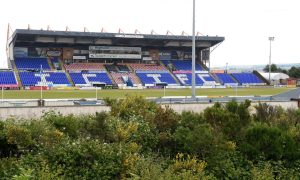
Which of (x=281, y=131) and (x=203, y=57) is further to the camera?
(x=203, y=57)

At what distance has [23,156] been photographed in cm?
1221

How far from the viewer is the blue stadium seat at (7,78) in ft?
212

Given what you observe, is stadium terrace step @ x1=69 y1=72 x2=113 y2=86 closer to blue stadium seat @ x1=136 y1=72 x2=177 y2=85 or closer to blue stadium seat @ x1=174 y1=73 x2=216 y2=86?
blue stadium seat @ x1=136 y1=72 x2=177 y2=85

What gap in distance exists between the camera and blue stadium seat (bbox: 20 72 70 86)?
66.9m

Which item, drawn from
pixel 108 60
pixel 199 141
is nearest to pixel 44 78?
pixel 108 60

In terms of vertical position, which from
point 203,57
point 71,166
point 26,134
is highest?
point 203,57

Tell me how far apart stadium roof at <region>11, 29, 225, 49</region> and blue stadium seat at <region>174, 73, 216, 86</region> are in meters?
6.85

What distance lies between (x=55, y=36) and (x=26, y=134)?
63.4 m

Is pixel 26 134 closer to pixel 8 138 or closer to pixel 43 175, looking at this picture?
pixel 8 138

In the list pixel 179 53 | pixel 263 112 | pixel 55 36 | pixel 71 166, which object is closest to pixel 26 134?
pixel 71 166

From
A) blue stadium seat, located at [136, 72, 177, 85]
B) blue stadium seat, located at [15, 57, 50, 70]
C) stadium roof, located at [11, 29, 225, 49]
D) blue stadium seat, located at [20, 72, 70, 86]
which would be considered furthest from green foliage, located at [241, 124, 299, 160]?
blue stadium seat, located at [15, 57, 50, 70]

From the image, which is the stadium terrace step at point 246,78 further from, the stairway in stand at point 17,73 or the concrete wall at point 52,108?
the concrete wall at point 52,108

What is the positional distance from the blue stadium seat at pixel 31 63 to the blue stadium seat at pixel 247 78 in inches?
1519

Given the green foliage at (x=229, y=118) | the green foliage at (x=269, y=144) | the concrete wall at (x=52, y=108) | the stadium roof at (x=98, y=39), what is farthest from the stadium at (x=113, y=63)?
the green foliage at (x=269, y=144)
